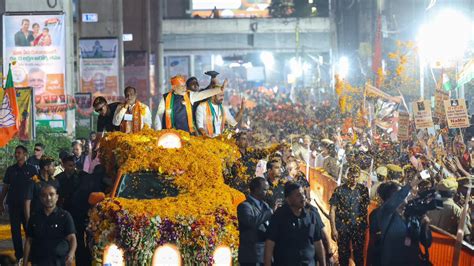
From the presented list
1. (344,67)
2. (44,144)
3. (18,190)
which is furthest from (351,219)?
(344,67)

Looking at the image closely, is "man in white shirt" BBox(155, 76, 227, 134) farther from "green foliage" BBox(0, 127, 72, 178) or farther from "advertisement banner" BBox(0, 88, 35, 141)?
"green foliage" BBox(0, 127, 72, 178)

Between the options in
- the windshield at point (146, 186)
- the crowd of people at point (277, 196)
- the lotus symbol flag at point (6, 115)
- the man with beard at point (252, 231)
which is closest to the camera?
the crowd of people at point (277, 196)

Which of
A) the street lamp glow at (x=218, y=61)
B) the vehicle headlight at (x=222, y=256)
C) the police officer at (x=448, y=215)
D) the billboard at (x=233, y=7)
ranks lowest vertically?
the vehicle headlight at (x=222, y=256)

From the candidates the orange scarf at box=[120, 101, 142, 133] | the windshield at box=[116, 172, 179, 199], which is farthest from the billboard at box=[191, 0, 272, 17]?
the windshield at box=[116, 172, 179, 199]

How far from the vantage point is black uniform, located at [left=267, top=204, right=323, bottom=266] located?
905 cm

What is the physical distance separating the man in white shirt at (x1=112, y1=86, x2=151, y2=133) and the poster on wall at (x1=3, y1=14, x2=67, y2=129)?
15.6 metres

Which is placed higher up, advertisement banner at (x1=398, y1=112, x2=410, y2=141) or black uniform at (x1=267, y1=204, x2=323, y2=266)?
advertisement banner at (x1=398, y1=112, x2=410, y2=141)

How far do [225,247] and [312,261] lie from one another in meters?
1.27

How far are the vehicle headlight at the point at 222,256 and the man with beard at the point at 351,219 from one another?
2.61m

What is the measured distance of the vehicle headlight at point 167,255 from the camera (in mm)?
9953

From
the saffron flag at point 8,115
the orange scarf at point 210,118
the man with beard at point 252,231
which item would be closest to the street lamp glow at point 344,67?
the saffron flag at point 8,115

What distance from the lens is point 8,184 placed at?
14820mm

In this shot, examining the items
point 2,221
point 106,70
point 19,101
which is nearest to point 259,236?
point 2,221

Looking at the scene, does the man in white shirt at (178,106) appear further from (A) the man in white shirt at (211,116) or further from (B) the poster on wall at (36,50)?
(B) the poster on wall at (36,50)
